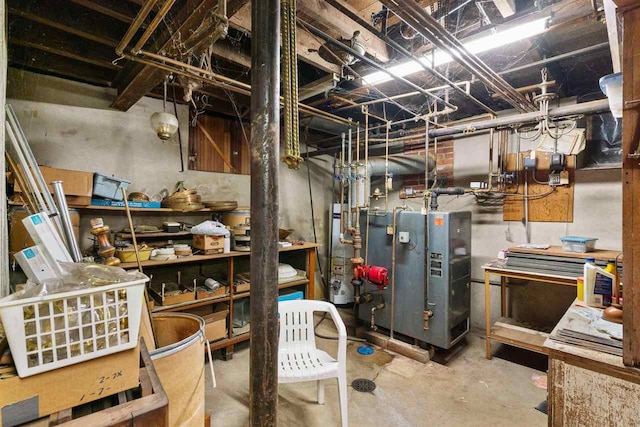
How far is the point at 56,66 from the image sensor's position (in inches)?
93.2

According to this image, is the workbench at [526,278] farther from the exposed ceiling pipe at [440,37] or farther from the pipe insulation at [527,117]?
the exposed ceiling pipe at [440,37]

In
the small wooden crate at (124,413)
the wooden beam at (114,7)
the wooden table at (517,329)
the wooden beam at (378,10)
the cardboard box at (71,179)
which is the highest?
the wooden beam at (378,10)

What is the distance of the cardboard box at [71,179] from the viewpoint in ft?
6.95

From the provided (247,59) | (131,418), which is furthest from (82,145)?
(131,418)

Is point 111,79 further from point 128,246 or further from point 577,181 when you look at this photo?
point 577,181

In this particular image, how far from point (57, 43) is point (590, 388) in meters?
3.54

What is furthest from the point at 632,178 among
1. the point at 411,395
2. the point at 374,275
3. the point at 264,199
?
the point at 374,275

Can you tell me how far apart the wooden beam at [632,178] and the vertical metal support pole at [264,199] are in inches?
47.1

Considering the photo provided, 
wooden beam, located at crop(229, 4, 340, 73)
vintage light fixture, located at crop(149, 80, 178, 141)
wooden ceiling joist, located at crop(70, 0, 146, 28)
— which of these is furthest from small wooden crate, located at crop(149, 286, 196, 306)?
wooden beam, located at crop(229, 4, 340, 73)

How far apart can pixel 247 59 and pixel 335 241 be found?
254 cm

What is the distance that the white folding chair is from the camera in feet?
6.20

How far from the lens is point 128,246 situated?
2.42m

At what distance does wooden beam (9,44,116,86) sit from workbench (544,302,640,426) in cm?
356

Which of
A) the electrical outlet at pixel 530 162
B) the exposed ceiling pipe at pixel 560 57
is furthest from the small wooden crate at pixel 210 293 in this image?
the electrical outlet at pixel 530 162
